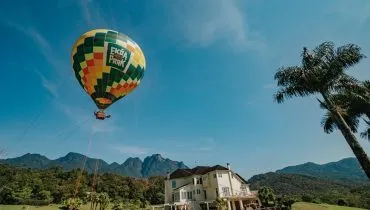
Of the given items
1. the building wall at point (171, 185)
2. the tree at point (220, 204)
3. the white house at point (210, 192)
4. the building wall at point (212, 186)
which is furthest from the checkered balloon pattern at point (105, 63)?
the building wall at point (171, 185)

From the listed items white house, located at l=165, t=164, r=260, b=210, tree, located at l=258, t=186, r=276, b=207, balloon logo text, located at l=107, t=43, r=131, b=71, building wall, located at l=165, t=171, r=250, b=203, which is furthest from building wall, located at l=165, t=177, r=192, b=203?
balloon logo text, located at l=107, t=43, r=131, b=71

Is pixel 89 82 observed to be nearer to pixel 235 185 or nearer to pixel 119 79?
pixel 119 79

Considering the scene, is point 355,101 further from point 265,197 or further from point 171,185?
point 171,185

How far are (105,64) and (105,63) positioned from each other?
0.08 m

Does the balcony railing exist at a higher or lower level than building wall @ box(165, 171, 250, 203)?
lower

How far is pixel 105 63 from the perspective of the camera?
22094 mm

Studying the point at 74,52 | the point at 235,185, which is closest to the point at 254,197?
the point at 235,185

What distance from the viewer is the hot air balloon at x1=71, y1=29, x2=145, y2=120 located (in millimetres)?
22172

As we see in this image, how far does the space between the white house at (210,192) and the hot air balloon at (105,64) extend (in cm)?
3431

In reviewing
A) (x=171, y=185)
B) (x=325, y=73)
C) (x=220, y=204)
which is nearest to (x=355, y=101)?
(x=325, y=73)

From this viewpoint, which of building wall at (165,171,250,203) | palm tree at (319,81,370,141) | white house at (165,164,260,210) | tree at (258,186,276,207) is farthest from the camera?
building wall at (165,171,250,203)

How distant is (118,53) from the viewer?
2233cm

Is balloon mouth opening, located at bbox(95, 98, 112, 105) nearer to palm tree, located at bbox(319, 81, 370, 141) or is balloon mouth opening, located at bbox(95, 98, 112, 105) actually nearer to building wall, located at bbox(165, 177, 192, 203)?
palm tree, located at bbox(319, 81, 370, 141)

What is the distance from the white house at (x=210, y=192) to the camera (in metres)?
52.2
